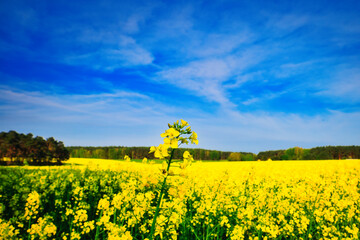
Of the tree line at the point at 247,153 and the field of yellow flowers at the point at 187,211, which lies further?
the tree line at the point at 247,153

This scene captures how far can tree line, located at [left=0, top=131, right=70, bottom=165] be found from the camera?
81.1ft

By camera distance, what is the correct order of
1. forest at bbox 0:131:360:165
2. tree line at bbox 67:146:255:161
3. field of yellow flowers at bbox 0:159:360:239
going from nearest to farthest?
field of yellow flowers at bbox 0:159:360:239, forest at bbox 0:131:360:165, tree line at bbox 67:146:255:161

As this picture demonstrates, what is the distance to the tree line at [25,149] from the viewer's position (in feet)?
81.1

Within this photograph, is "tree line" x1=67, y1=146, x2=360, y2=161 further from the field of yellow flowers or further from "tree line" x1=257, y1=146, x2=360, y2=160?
the field of yellow flowers

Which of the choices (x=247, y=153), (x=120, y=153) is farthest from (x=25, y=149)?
(x=247, y=153)

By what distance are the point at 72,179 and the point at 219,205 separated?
18.9ft

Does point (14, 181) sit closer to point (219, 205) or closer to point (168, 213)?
point (168, 213)

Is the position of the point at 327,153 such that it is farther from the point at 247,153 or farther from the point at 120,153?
the point at 120,153

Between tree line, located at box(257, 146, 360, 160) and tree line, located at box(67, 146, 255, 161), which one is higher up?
tree line, located at box(257, 146, 360, 160)

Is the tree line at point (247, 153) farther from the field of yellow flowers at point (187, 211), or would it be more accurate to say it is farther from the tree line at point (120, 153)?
the field of yellow flowers at point (187, 211)

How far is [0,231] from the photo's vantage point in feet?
10.5

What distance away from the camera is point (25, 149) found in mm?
25359

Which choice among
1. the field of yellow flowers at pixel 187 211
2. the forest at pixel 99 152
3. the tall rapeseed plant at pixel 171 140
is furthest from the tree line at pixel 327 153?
the tall rapeseed plant at pixel 171 140

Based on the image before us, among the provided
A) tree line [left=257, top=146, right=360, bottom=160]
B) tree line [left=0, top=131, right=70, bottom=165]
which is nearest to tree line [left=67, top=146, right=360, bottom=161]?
tree line [left=257, top=146, right=360, bottom=160]
